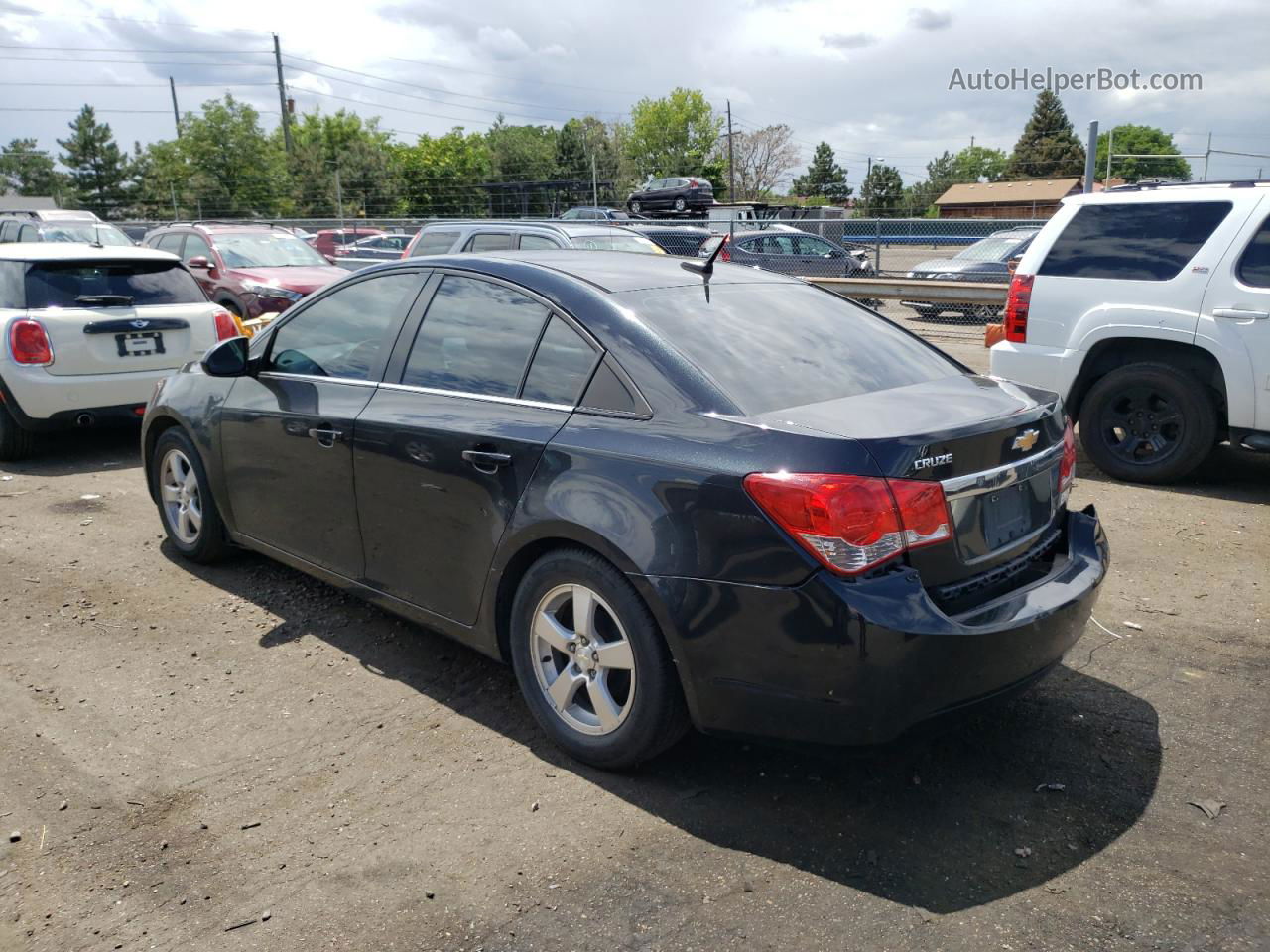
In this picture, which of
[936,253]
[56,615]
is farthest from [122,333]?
[936,253]

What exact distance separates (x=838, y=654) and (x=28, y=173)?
97161mm

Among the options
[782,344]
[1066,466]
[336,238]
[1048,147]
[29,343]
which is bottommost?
[1066,466]

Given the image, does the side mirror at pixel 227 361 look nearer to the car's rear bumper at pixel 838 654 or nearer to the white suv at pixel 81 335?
the car's rear bumper at pixel 838 654

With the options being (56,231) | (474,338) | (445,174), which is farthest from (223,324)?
(445,174)

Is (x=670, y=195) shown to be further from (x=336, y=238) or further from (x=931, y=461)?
(x=931, y=461)

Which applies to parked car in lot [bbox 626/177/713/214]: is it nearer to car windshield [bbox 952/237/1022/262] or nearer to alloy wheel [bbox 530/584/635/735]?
car windshield [bbox 952/237/1022/262]

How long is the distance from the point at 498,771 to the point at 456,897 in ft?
2.17

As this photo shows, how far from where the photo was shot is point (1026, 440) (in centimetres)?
325

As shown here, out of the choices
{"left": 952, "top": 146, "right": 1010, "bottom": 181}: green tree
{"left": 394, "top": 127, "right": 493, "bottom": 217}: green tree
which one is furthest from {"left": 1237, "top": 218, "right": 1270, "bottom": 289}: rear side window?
{"left": 952, "top": 146, "right": 1010, "bottom": 181}: green tree

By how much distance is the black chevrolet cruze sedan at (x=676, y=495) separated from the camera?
2.79m

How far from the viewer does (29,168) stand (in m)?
83.2

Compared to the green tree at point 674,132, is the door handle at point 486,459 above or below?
below

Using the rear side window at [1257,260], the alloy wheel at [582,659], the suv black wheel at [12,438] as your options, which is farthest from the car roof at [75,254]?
the rear side window at [1257,260]

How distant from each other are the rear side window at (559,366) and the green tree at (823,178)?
84.7 metres
